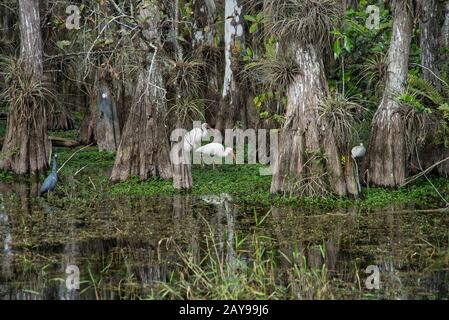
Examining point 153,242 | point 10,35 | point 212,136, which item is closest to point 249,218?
point 153,242

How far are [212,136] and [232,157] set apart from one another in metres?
2.89

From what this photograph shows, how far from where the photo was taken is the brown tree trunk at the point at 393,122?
48.6 ft

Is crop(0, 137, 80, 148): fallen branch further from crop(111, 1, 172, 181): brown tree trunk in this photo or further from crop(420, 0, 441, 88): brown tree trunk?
crop(420, 0, 441, 88): brown tree trunk

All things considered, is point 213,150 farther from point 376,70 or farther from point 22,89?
point 22,89

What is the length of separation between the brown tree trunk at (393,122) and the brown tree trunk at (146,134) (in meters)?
3.72

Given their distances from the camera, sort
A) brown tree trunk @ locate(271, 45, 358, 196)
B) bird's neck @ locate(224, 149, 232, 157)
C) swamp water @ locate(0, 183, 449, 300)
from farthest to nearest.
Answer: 1. bird's neck @ locate(224, 149, 232, 157)
2. brown tree trunk @ locate(271, 45, 358, 196)
3. swamp water @ locate(0, 183, 449, 300)

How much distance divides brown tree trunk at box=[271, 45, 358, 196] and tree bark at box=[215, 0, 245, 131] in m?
5.29

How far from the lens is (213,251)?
10.7 meters

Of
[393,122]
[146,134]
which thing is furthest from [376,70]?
[146,134]

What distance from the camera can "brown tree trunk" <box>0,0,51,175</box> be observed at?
17.3 meters

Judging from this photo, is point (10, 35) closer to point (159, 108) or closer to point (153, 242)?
point (159, 108)

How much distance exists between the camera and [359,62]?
16.9m

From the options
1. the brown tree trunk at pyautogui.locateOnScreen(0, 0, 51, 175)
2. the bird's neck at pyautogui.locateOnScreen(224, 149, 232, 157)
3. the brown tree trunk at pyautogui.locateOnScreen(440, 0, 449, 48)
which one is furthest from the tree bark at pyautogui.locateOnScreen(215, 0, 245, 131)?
the brown tree trunk at pyautogui.locateOnScreen(440, 0, 449, 48)

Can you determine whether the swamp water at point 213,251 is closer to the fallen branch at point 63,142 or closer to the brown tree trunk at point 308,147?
the brown tree trunk at point 308,147
